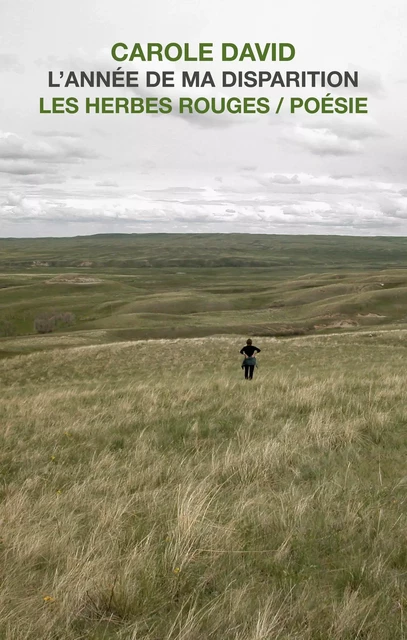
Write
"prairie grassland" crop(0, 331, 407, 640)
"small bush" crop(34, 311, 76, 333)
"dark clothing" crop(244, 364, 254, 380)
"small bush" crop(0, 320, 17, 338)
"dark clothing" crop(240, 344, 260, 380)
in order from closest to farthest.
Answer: "prairie grassland" crop(0, 331, 407, 640)
"dark clothing" crop(244, 364, 254, 380)
"dark clothing" crop(240, 344, 260, 380)
"small bush" crop(0, 320, 17, 338)
"small bush" crop(34, 311, 76, 333)

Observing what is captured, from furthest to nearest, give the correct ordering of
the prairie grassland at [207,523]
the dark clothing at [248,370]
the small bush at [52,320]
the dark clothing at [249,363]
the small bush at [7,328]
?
the small bush at [52,320], the small bush at [7,328], the dark clothing at [249,363], the dark clothing at [248,370], the prairie grassland at [207,523]

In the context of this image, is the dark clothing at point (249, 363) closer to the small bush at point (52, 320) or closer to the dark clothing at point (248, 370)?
the dark clothing at point (248, 370)

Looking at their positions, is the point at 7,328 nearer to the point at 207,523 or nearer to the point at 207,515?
the point at 207,515

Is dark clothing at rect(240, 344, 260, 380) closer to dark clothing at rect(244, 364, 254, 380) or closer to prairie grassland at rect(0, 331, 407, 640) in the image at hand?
dark clothing at rect(244, 364, 254, 380)

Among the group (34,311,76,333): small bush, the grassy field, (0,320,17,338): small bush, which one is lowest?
(0,320,17,338): small bush

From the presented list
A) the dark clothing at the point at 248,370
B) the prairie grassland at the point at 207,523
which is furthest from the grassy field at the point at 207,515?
the dark clothing at the point at 248,370

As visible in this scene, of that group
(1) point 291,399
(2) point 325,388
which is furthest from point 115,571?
(2) point 325,388

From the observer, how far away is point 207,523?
441cm

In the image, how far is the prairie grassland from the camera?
10.6 ft

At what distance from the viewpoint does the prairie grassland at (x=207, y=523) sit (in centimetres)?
322

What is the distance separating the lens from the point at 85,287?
14375 centimetres

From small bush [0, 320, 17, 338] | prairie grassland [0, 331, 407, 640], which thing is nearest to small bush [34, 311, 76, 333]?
small bush [0, 320, 17, 338]

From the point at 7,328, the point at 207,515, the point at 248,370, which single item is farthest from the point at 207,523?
the point at 7,328

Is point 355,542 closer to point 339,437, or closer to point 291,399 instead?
point 339,437
